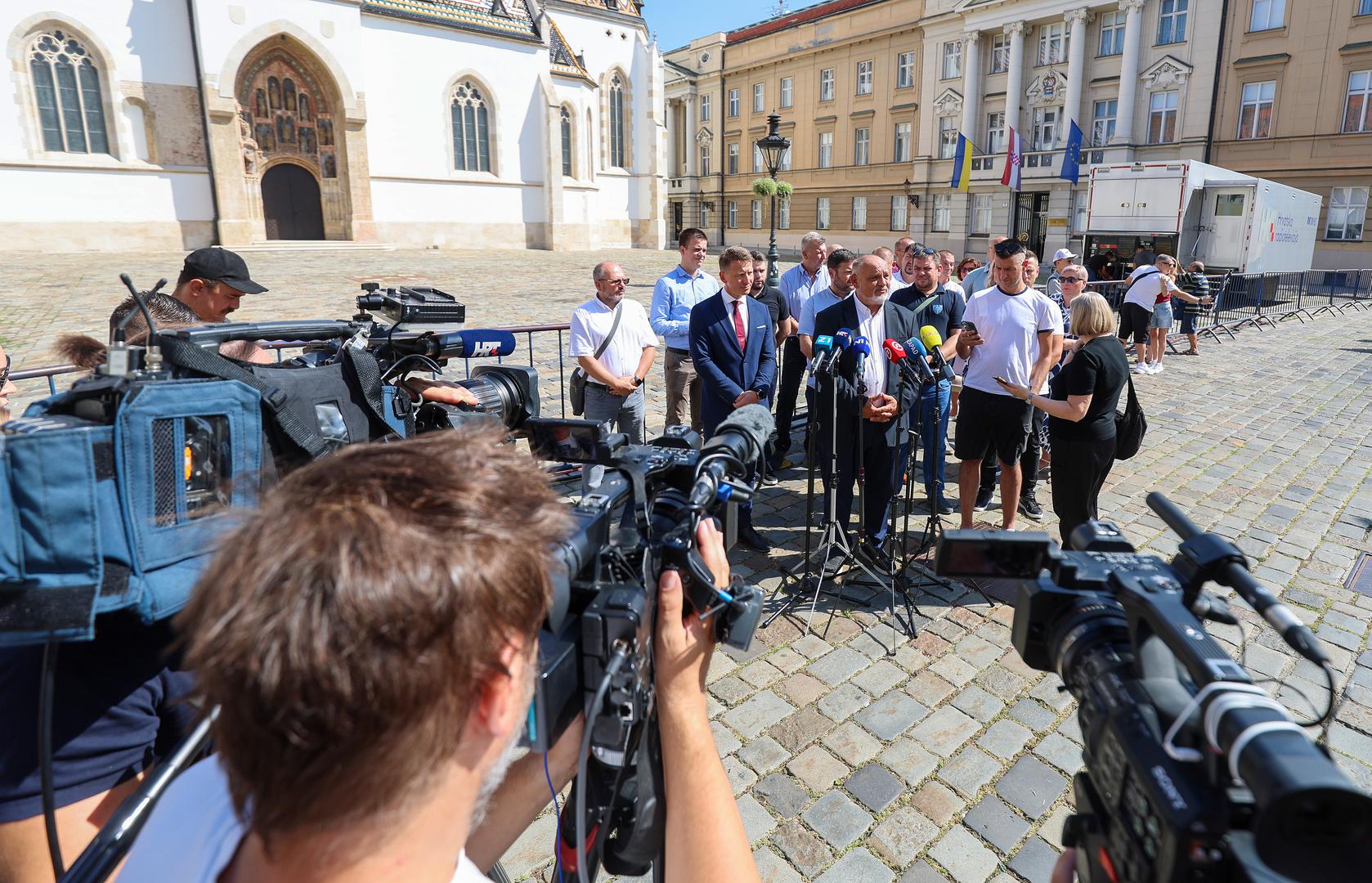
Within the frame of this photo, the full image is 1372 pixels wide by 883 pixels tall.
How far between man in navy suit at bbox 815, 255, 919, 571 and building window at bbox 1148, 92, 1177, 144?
1436 inches

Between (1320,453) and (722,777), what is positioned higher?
(722,777)

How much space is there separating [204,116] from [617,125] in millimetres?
19092

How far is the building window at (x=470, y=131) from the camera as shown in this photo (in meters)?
33.6

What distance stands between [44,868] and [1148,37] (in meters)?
42.6

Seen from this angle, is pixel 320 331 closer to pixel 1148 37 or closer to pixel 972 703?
pixel 972 703

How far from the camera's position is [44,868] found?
1575 mm

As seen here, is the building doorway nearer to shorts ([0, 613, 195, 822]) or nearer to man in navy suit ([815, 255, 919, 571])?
man in navy suit ([815, 255, 919, 571])

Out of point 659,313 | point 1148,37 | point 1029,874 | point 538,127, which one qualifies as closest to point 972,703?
point 1029,874

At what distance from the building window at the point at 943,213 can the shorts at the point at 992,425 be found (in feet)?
129

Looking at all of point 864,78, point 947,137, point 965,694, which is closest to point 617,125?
point 864,78

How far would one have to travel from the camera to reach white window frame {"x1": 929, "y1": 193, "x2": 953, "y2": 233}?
4091cm

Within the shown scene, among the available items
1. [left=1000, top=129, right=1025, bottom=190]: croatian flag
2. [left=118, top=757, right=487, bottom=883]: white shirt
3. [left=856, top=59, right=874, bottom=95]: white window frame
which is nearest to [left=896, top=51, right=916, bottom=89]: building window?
[left=856, top=59, right=874, bottom=95]: white window frame

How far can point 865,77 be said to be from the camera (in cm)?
4362

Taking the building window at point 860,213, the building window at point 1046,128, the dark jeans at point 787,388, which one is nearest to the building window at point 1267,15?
the building window at point 1046,128
